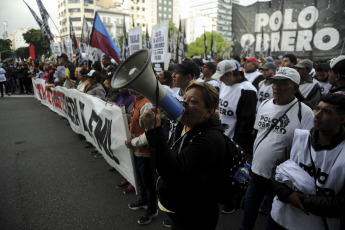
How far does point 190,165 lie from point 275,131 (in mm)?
1329

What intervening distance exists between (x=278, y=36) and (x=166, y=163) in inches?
328

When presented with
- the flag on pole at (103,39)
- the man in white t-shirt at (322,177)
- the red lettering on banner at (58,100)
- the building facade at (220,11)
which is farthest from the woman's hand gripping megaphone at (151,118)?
the building facade at (220,11)

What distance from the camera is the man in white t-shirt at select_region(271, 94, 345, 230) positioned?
4.84 ft

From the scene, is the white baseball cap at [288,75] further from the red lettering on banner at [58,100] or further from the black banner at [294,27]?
the red lettering on banner at [58,100]

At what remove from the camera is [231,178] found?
55.9 inches

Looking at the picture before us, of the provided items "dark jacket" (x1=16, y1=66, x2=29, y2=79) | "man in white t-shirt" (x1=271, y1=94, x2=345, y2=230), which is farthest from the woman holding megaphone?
"dark jacket" (x1=16, y1=66, x2=29, y2=79)

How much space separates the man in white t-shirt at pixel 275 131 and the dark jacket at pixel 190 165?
95cm

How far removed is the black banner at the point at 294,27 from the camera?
249 inches

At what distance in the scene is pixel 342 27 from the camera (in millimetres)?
6188

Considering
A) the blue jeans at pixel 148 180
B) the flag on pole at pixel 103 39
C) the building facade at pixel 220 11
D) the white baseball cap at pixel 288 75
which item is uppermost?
the building facade at pixel 220 11

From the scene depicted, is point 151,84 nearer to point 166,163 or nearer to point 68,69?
point 166,163

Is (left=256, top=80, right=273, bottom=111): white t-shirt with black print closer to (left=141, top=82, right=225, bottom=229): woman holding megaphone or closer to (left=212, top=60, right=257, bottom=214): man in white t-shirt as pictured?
(left=212, top=60, right=257, bottom=214): man in white t-shirt

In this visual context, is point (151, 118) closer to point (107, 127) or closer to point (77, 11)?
point (107, 127)

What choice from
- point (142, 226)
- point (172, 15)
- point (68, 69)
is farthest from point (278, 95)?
point (172, 15)
